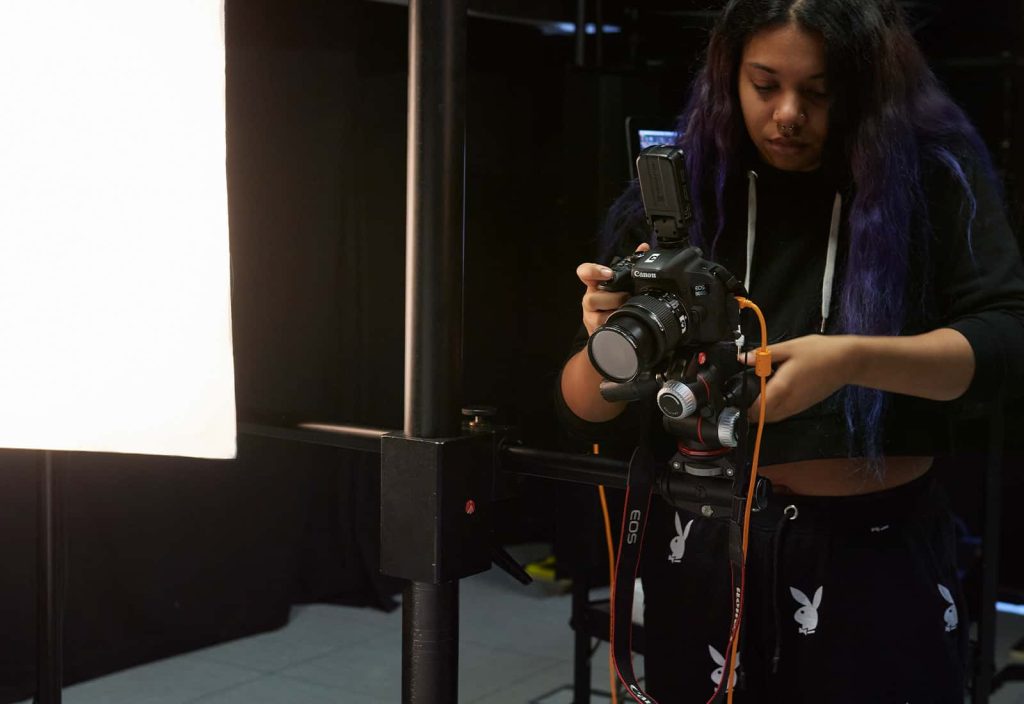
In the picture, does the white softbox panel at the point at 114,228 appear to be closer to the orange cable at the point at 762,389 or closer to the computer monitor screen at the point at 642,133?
the orange cable at the point at 762,389

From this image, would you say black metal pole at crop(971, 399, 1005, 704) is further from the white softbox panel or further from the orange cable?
the white softbox panel

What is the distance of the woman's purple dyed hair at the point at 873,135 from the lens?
111 cm

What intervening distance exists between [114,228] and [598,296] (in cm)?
49

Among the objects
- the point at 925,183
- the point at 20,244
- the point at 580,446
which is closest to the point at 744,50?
the point at 925,183

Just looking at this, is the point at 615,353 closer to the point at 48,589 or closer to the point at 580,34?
the point at 48,589

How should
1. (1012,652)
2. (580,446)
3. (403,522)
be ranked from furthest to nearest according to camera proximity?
(1012,652)
(580,446)
(403,522)

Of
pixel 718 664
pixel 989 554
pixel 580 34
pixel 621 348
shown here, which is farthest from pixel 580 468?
pixel 580 34

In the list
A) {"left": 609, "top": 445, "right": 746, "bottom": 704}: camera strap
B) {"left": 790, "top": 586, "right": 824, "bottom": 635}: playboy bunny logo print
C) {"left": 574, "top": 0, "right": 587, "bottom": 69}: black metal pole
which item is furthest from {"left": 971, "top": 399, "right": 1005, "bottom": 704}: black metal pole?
{"left": 574, "top": 0, "right": 587, "bottom": 69}: black metal pole

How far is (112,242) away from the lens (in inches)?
46.6

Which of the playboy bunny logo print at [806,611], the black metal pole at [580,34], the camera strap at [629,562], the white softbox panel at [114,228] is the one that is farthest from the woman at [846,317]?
the black metal pole at [580,34]

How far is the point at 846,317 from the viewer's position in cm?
112

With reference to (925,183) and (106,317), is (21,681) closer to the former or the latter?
(106,317)

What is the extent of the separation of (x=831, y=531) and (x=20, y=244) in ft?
2.71

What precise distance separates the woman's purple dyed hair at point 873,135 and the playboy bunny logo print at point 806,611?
0.48ft
